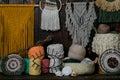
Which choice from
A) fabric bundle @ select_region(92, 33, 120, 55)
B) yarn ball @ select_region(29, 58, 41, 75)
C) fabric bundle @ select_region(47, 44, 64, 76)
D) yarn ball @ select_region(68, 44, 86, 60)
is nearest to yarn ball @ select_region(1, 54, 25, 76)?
yarn ball @ select_region(29, 58, 41, 75)

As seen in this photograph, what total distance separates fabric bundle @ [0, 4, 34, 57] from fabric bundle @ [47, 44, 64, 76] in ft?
0.48

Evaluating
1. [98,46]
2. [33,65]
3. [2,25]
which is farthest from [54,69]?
[2,25]

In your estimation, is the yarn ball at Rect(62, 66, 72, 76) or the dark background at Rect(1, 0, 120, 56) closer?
the yarn ball at Rect(62, 66, 72, 76)

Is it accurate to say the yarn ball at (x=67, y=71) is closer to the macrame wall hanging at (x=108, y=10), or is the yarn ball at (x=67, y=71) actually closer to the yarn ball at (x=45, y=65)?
the yarn ball at (x=45, y=65)

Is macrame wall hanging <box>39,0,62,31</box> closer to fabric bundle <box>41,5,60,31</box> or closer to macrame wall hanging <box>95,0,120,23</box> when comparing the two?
fabric bundle <box>41,5,60,31</box>

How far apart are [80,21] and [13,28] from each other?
39cm

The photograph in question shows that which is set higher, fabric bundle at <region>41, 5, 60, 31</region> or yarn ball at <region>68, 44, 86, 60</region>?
fabric bundle at <region>41, 5, 60, 31</region>

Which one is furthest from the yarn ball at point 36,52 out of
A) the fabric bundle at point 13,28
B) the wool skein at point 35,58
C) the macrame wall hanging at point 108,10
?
the macrame wall hanging at point 108,10

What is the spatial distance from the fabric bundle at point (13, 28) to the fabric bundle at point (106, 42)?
1.29 ft

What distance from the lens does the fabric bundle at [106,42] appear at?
1979 millimetres

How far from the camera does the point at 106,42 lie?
1.98 m

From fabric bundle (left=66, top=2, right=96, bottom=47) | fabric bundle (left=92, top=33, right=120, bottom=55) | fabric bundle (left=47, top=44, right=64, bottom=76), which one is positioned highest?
fabric bundle (left=66, top=2, right=96, bottom=47)

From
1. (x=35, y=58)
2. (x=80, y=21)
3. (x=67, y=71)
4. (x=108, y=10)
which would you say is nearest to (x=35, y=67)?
(x=35, y=58)

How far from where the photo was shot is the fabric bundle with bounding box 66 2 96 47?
210 cm
